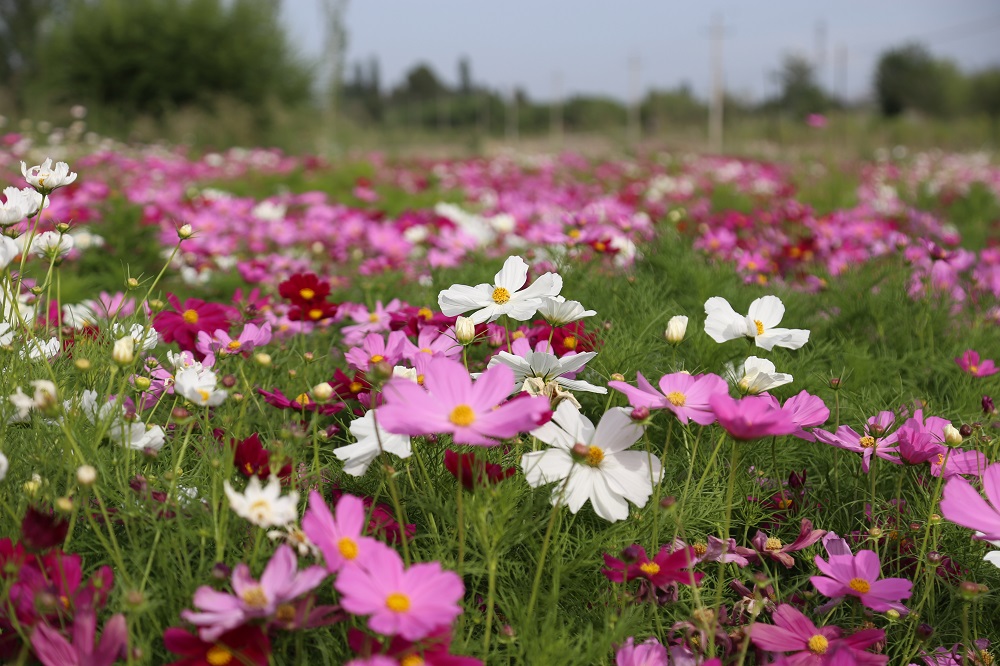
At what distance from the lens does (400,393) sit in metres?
0.80

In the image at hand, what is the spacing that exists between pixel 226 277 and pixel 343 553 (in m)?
2.48

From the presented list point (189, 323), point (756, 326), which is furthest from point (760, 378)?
point (189, 323)

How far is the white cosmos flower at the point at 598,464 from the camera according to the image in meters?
0.93

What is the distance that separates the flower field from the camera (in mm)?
779

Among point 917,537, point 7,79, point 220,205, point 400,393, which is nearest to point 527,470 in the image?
point 400,393

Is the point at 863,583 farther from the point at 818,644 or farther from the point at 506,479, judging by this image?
the point at 506,479

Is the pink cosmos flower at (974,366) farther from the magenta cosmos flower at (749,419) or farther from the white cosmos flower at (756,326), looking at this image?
the magenta cosmos flower at (749,419)

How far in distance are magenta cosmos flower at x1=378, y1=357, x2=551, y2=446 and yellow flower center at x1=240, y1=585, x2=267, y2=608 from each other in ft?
0.63

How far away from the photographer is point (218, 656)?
74 centimetres

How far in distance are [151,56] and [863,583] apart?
1695 centimetres

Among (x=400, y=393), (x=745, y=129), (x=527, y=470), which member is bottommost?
(x=745, y=129)

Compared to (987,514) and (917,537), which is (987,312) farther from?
(987,514)

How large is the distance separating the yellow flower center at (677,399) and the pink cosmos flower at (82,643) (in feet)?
2.12

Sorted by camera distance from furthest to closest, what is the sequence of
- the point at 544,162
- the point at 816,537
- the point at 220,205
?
the point at 544,162
the point at 220,205
the point at 816,537
